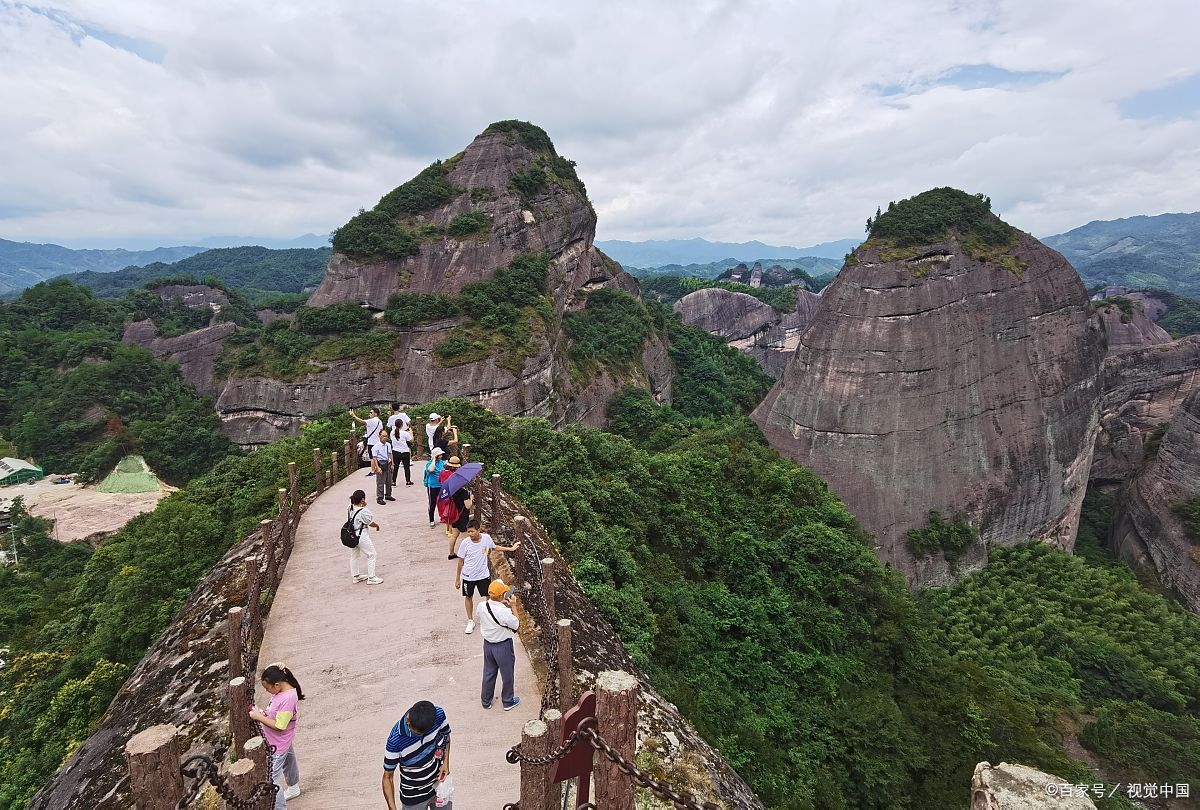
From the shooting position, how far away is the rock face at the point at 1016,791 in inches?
90.3

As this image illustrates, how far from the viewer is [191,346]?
4959 centimetres

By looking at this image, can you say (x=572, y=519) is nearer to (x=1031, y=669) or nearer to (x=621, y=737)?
(x=621, y=737)

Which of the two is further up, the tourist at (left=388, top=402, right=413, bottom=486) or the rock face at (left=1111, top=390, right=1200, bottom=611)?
the tourist at (left=388, top=402, right=413, bottom=486)

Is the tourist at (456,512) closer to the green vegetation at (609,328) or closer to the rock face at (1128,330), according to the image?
the green vegetation at (609,328)

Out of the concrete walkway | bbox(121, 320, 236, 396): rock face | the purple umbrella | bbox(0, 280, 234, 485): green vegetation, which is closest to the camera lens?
the concrete walkway

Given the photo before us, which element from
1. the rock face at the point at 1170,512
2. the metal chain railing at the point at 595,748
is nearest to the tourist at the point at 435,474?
the metal chain railing at the point at 595,748

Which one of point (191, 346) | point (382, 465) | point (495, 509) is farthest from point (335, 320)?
point (495, 509)

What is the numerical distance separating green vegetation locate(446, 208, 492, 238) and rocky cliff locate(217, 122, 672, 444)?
8 cm

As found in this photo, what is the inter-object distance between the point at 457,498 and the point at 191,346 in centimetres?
5503

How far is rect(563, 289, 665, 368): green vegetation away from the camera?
3919cm

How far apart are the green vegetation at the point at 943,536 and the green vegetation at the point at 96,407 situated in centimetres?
3898

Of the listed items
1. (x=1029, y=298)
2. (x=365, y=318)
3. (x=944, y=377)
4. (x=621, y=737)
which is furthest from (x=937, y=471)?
(x=365, y=318)

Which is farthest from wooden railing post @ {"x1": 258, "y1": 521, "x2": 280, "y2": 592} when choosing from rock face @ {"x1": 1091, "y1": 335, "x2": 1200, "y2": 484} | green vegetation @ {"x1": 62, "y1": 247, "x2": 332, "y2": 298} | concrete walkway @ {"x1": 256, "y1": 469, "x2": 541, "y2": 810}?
green vegetation @ {"x1": 62, "y1": 247, "x2": 332, "y2": 298}

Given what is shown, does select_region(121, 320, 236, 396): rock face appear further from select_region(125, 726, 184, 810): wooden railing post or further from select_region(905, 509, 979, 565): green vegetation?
select_region(905, 509, 979, 565): green vegetation
